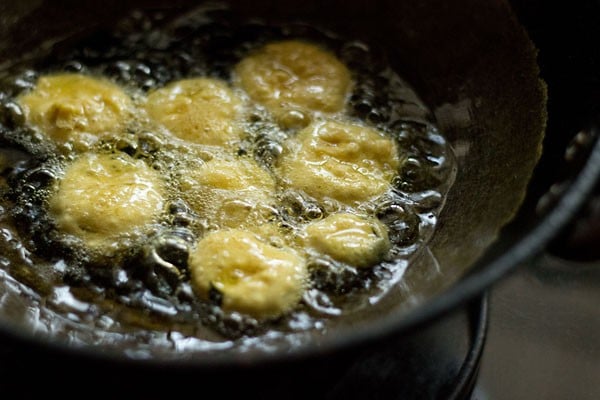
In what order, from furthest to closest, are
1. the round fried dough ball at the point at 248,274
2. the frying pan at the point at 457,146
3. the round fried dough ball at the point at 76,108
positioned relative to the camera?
the round fried dough ball at the point at 76,108, the round fried dough ball at the point at 248,274, the frying pan at the point at 457,146

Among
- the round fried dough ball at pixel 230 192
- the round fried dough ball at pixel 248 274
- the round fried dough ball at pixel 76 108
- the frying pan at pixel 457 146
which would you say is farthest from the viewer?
the round fried dough ball at pixel 76 108

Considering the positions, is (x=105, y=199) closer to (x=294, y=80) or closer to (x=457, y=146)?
(x=294, y=80)

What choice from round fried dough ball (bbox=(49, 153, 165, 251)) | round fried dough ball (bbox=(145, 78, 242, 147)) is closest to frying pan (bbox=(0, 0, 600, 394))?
round fried dough ball (bbox=(49, 153, 165, 251))

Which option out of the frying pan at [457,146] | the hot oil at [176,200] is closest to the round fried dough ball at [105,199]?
the hot oil at [176,200]

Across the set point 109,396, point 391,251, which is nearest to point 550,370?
point 391,251

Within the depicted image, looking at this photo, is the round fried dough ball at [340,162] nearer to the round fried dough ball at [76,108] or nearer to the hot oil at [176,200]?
the hot oil at [176,200]

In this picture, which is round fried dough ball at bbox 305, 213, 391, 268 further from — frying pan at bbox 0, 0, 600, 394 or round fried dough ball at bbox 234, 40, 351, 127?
round fried dough ball at bbox 234, 40, 351, 127

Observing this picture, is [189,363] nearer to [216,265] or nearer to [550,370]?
[216,265]
